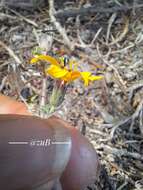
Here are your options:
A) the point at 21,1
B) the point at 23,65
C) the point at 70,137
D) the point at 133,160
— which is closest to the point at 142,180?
the point at 133,160

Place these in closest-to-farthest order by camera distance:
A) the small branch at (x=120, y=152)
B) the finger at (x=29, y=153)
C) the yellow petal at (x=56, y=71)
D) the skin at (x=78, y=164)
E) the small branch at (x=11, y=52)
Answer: the finger at (x=29, y=153) < the skin at (x=78, y=164) < the yellow petal at (x=56, y=71) < the small branch at (x=120, y=152) < the small branch at (x=11, y=52)

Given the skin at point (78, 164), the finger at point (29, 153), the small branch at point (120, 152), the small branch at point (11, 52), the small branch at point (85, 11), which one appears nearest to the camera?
the finger at point (29, 153)

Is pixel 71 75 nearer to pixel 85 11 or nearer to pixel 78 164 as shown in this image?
pixel 78 164

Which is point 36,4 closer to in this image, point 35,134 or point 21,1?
point 21,1

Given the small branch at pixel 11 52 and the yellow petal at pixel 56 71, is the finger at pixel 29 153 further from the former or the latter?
the small branch at pixel 11 52

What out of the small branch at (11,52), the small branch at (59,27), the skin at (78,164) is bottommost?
the skin at (78,164)

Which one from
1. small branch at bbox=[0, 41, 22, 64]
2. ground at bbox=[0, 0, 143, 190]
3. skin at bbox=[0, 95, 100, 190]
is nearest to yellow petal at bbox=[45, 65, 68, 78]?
skin at bbox=[0, 95, 100, 190]

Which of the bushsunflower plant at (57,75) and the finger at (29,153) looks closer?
the finger at (29,153)

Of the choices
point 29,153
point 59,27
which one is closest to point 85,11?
point 59,27

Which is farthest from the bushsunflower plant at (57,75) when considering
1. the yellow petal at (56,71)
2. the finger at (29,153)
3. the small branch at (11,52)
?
the small branch at (11,52)
